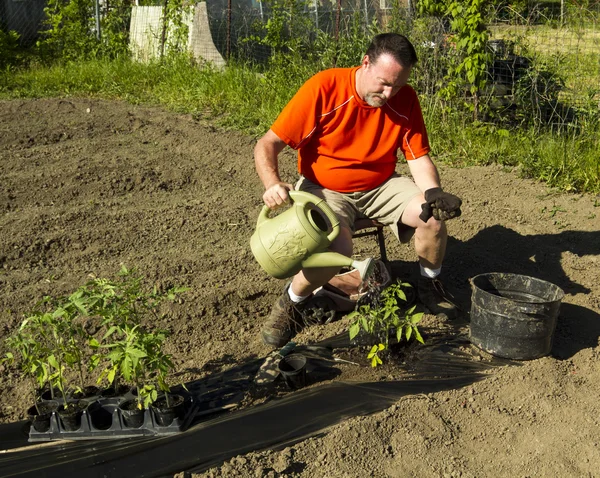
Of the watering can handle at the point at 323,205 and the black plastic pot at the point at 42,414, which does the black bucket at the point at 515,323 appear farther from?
the black plastic pot at the point at 42,414

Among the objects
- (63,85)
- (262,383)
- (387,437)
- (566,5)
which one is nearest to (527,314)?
(387,437)

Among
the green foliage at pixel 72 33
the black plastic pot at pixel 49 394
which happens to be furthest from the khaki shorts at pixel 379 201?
the green foliage at pixel 72 33

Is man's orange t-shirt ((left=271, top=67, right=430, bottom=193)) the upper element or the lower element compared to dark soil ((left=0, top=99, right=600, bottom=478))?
upper

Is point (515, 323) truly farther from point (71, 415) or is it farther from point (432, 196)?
point (71, 415)

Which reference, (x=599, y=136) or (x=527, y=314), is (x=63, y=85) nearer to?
(x=599, y=136)

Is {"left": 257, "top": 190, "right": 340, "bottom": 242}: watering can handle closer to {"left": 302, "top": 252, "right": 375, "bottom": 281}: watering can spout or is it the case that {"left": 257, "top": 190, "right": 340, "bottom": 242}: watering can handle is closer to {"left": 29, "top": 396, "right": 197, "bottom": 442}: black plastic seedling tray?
{"left": 302, "top": 252, "right": 375, "bottom": 281}: watering can spout

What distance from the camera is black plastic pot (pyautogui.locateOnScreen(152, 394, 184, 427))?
2.63 m

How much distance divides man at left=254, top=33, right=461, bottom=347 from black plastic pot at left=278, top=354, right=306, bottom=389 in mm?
320

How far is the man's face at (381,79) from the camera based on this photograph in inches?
124

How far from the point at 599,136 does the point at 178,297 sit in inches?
131

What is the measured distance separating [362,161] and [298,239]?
81 centimetres

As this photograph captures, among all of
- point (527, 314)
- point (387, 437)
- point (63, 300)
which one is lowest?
point (387, 437)

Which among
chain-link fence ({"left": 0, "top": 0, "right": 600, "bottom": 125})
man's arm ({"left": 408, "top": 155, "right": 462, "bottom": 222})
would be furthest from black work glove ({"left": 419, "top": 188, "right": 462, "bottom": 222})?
chain-link fence ({"left": 0, "top": 0, "right": 600, "bottom": 125})

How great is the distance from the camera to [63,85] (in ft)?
29.4
